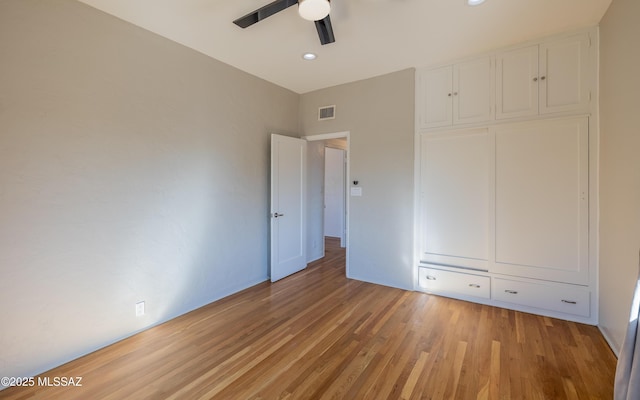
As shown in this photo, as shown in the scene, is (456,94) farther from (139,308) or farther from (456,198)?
(139,308)

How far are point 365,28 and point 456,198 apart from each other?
2100 mm

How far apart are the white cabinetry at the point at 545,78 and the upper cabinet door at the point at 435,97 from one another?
50 cm

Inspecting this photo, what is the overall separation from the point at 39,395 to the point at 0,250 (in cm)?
98

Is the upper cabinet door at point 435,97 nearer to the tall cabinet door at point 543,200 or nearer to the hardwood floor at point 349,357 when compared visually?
the tall cabinet door at point 543,200

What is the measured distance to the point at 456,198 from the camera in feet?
10.6

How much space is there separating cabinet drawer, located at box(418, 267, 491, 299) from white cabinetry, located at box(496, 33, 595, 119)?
182 cm

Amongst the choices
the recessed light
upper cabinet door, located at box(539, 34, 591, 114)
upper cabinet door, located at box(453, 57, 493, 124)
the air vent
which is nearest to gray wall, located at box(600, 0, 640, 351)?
upper cabinet door, located at box(539, 34, 591, 114)

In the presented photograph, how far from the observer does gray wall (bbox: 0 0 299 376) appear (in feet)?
6.20

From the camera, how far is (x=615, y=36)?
7.12ft

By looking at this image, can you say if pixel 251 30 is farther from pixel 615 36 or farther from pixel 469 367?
pixel 469 367

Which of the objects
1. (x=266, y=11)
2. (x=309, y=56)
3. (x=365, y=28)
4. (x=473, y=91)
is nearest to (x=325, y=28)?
(x=266, y=11)

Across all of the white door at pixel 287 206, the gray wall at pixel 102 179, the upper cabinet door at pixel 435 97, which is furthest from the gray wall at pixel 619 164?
the gray wall at pixel 102 179

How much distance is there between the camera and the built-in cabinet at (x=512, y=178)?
2.62 meters

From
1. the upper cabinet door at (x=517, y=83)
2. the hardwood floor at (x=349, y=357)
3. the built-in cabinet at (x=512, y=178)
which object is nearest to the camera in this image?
the hardwood floor at (x=349, y=357)
